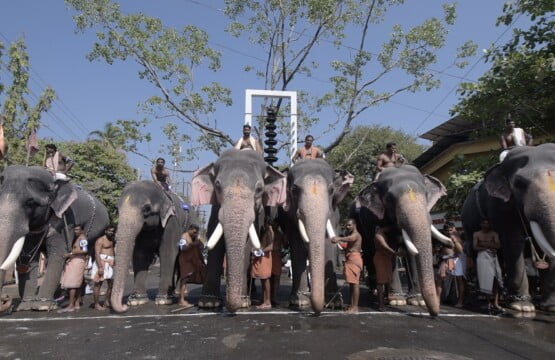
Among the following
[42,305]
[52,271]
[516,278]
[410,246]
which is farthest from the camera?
[52,271]

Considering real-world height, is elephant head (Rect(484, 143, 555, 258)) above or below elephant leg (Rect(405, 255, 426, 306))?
above

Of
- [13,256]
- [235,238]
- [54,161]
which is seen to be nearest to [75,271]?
[13,256]

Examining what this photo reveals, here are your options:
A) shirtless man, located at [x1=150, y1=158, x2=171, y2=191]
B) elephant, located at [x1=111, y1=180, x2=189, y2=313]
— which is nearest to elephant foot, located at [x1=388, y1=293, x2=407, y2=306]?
elephant, located at [x1=111, y1=180, x2=189, y2=313]

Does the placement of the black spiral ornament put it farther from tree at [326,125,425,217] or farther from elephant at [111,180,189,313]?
tree at [326,125,425,217]

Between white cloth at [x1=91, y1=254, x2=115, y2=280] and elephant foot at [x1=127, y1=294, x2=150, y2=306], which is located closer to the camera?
white cloth at [x1=91, y1=254, x2=115, y2=280]

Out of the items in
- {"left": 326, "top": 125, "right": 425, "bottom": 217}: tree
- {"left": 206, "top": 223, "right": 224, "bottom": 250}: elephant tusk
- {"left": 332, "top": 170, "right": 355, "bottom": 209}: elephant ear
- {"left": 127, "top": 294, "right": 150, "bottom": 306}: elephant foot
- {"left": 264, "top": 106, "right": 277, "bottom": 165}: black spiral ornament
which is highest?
{"left": 326, "top": 125, "right": 425, "bottom": 217}: tree

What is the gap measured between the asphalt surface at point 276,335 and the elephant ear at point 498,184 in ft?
6.62

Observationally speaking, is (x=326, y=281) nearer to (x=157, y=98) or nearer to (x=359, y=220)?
(x=359, y=220)

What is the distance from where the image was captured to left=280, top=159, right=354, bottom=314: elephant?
6.80 meters

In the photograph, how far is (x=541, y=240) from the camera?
6734 millimetres

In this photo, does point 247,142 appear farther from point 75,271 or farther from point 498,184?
point 498,184

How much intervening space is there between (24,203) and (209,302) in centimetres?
355

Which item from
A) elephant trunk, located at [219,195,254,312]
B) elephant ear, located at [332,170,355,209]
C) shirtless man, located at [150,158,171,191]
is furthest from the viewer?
shirtless man, located at [150,158,171,191]

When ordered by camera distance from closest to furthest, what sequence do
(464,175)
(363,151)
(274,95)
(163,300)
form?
(163,300), (464,175), (274,95), (363,151)
